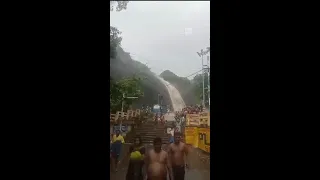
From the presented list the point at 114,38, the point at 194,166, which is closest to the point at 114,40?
the point at 114,38

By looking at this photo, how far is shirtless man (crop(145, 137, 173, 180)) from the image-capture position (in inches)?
76.6

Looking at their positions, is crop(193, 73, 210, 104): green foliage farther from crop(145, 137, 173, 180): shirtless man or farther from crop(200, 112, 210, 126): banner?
crop(145, 137, 173, 180): shirtless man

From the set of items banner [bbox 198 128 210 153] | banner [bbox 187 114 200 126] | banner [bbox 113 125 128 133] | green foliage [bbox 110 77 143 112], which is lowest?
banner [bbox 198 128 210 153]

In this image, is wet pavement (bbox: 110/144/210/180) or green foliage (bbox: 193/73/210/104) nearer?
wet pavement (bbox: 110/144/210/180)

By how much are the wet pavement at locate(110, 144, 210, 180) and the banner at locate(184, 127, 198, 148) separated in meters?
0.05

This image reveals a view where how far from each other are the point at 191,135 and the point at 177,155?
160 millimetres

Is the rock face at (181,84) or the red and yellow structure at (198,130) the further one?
the rock face at (181,84)

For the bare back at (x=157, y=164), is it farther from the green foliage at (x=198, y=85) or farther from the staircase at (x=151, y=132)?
the green foliage at (x=198, y=85)

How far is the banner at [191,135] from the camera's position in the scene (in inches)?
76.3

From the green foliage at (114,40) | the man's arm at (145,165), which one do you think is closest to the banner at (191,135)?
the man's arm at (145,165)

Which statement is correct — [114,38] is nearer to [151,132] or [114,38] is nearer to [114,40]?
[114,40]

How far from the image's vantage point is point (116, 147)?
6.24 ft

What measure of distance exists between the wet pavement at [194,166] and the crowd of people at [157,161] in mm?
26

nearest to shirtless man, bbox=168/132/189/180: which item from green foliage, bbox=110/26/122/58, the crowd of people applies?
the crowd of people
